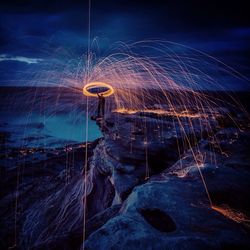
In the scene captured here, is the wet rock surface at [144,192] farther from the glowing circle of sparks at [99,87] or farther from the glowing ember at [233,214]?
the glowing circle of sparks at [99,87]

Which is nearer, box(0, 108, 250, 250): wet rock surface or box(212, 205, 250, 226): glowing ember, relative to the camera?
box(0, 108, 250, 250): wet rock surface

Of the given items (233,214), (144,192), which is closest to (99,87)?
(144,192)

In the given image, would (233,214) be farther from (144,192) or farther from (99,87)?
(99,87)

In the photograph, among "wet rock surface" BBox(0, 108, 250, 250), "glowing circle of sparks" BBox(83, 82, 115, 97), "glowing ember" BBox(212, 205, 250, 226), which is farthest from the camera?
A: "glowing circle of sparks" BBox(83, 82, 115, 97)

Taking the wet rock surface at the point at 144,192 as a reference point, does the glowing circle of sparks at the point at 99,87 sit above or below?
above

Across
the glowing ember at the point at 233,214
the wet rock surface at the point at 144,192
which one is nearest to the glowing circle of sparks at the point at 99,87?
the wet rock surface at the point at 144,192

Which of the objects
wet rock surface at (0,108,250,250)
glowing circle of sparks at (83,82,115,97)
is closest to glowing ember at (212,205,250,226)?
wet rock surface at (0,108,250,250)

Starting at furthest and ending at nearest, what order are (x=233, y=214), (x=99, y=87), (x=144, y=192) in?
1. (x=99, y=87)
2. (x=144, y=192)
3. (x=233, y=214)

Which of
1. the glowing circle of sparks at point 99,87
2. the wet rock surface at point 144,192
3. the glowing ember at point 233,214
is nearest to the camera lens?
the wet rock surface at point 144,192

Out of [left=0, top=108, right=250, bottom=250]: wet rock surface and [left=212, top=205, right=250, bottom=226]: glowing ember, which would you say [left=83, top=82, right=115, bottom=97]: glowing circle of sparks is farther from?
[left=212, top=205, right=250, bottom=226]: glowing ember

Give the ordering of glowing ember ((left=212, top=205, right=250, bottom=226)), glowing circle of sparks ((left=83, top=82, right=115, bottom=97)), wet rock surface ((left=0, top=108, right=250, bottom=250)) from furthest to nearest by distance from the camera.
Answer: glowing circle of sparks ((left=83, top=82, right=115, bottom=97)), glowing ember ((left=212, top=205, right=250, bottom=226)), wet rock surface ((left=0, top=108, right=250, bottom=250))
